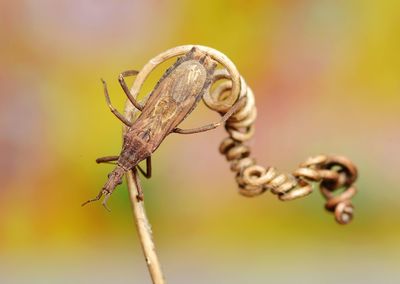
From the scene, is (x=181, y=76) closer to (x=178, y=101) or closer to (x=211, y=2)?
(x=178, y=101)

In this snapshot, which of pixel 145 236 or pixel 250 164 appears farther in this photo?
pixel 250 164

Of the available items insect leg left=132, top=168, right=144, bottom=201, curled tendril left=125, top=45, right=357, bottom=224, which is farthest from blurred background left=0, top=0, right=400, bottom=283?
insect leg left=132, top=168, right=144, bottom=201

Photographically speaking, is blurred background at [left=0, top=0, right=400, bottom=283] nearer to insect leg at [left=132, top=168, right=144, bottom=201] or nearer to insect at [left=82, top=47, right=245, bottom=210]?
insect at [left=82, top=47, right=245, bottom=210]

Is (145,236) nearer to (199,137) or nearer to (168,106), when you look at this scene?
(168,106)

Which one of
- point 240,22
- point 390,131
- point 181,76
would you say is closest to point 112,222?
point 240,22

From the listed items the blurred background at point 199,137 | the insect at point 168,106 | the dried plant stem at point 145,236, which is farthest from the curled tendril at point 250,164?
the blurred background at point 199,137

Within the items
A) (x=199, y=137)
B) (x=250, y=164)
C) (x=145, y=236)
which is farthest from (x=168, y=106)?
(x=199, y=137)

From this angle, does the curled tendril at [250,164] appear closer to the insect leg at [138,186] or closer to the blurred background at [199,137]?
the insect leg at [138,186]
